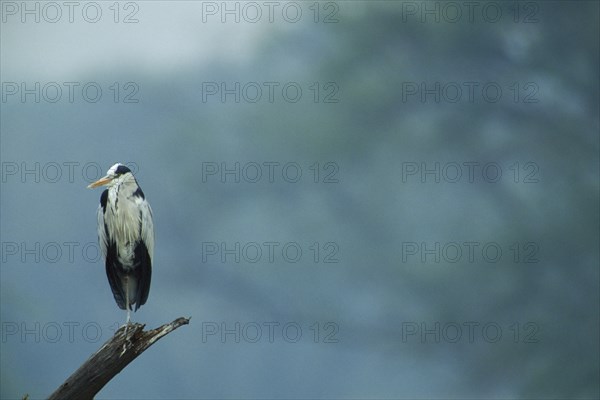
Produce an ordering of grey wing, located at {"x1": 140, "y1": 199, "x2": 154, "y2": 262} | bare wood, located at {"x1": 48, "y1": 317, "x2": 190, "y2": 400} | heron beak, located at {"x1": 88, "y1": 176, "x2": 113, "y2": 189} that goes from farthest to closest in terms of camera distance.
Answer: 1. grey wing, located at {"x1": 140, "y1": 199, "x2": 154, "y2": 262}
2. heron beak, located at {"x1": 88, "y1": 176, "x2": 113, "y2": 189}
3. bare wood, located at {"x1": 48, "y1": 317, "x2": 190, "y2": 400}

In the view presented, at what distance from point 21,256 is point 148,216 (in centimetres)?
318

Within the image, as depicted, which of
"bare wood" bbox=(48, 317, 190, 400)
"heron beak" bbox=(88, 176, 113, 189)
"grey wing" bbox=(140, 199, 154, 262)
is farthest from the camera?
"grey wing" bbox=(140, 199, 154, 262)

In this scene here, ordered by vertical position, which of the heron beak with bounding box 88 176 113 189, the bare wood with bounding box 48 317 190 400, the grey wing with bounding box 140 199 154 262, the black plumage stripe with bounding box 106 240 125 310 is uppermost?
the heron beak with bounding box 88 176 113 189

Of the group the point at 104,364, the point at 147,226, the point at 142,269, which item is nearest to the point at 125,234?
the point at 147,226

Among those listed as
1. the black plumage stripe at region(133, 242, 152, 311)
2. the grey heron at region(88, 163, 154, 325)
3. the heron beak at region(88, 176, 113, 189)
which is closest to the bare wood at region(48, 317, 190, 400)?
the grey heron at region(88, 163, 154, 325)

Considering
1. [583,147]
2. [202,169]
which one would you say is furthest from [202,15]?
[583,147]

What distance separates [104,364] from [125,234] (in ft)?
3.59

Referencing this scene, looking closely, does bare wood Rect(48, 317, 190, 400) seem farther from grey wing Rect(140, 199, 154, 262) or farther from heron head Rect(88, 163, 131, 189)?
heron head Rect(88, 163, 131, 189)

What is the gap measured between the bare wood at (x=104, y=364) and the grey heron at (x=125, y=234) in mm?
687

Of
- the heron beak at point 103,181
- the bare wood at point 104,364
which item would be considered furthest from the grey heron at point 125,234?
the bare wood at point 104,364

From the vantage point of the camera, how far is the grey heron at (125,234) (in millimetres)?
5801

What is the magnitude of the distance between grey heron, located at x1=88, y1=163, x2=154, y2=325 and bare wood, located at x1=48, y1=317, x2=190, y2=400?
27.1 inches

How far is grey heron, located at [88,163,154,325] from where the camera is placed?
19.0 feet

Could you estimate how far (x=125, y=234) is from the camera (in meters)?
5.82
